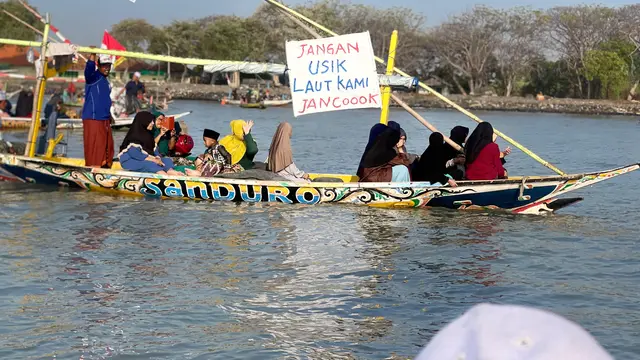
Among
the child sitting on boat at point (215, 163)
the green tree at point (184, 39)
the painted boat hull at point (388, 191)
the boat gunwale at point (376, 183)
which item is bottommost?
the painted boat hull at point (388, 191)

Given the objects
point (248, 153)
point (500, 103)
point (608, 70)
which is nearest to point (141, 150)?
point (248, 153)

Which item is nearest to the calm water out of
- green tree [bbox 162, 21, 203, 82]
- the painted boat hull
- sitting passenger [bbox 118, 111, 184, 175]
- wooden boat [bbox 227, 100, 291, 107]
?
the painted boat hull

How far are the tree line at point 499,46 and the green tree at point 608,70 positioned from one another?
7 cm

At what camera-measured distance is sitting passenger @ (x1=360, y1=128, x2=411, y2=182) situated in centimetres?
1270

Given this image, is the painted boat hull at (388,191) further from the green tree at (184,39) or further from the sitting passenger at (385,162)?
the green tree at (184,39)

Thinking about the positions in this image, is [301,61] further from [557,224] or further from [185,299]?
[185,299]

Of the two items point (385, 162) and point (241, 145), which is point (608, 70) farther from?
point (241, 145)

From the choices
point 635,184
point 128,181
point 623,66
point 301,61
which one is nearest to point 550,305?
point 301,61

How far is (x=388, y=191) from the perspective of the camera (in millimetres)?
12578

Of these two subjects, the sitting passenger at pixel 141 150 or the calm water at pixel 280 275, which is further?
the sitting passenger at pixel 141 150

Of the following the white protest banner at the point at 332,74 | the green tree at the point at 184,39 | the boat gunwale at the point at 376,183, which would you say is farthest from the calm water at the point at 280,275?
the green tree at the point at 184,39

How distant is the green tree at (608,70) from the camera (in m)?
65.7

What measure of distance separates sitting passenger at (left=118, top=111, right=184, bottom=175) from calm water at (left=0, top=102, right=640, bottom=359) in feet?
1.86

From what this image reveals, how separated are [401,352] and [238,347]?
1.17 metres
